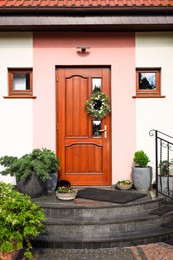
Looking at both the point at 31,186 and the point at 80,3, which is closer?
the point at 31,186

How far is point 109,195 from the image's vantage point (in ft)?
17.9

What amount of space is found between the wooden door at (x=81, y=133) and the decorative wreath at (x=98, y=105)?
0.43 ft

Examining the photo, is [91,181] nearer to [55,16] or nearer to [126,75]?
[126,75]

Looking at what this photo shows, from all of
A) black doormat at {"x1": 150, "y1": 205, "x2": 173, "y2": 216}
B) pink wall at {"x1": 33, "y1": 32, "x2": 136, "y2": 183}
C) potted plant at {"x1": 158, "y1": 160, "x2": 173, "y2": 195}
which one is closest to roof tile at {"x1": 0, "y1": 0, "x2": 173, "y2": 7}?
pink wall at {"x1": 33, "y1": 32, "x2": 136, "y2": 183}

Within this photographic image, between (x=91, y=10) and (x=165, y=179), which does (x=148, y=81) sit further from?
(x=165, y=179)

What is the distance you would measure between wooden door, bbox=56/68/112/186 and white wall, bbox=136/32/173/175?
650 millimetres

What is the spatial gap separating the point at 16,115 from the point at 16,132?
0.33 m

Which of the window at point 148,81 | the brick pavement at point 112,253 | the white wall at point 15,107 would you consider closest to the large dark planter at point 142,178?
the brick pavement at point 112,253

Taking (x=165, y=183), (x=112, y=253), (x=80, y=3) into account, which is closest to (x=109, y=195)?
(x=165, y=183)

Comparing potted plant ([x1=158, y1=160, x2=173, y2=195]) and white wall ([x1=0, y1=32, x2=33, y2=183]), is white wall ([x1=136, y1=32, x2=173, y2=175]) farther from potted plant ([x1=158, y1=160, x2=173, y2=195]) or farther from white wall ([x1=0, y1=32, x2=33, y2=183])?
white wall ([x1=0, y1=32, x2=33, y2=183])

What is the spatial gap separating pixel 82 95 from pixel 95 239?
2.89 m

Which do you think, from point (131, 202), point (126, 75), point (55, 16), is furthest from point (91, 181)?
point (55, 16)

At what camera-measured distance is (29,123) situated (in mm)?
6211

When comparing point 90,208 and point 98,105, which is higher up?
point 98,105
